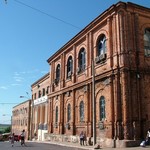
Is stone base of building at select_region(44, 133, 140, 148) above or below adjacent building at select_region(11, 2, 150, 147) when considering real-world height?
below

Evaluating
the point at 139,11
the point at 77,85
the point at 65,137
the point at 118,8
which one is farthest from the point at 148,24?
the point at 65,137

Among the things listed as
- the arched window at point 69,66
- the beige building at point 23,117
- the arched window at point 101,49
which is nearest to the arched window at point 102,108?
the arched window at point 101,49

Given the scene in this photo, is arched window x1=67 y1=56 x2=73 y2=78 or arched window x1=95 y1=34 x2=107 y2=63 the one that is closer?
arched window x1=95 y1=34 x2=107 y2=63

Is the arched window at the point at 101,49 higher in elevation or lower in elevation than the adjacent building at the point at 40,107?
higher

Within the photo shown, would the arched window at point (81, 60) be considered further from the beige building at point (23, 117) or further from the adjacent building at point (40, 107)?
the beige building at point (23, 117)

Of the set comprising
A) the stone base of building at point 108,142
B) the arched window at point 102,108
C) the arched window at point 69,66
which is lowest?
the stone base of building at point 108,142

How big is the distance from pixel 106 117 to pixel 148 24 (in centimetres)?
877

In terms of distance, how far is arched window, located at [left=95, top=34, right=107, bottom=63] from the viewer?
24.6 meters

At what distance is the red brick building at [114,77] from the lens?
827 inches

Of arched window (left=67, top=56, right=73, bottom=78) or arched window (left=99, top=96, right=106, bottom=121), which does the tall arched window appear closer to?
arched window (left=99, top=96, right=106, bottom=121)

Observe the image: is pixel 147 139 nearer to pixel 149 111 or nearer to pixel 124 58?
pixel 149 111

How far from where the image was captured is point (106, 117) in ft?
75.3

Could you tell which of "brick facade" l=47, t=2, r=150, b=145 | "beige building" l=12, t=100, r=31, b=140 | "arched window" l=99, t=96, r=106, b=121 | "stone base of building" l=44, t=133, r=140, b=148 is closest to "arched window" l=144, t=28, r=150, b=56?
"brick facade" l=47, t=2, r=150, b=145

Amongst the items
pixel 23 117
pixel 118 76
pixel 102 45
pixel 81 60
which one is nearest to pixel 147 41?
pixel 102 45
